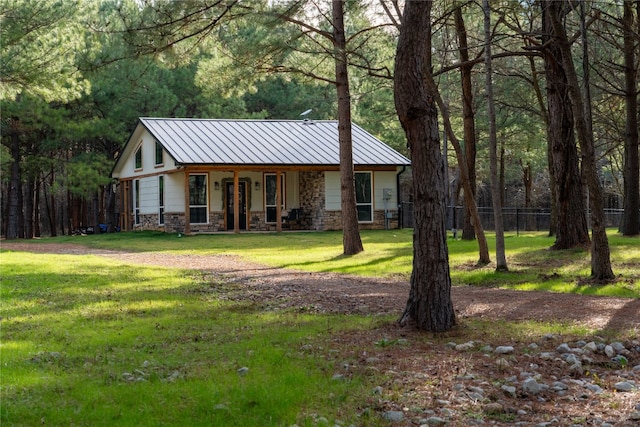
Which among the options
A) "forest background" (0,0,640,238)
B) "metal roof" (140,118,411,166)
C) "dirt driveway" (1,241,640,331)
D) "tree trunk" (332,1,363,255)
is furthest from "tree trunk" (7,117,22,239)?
"dirt driveway" (1,241,640,331)

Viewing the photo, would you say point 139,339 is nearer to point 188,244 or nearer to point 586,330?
point 586,330

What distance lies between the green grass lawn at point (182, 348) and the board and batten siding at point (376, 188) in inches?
632

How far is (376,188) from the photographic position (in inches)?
1177

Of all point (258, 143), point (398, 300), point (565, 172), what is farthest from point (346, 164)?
point (258, 143)

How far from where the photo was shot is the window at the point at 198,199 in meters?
28.4

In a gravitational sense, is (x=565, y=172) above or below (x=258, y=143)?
below

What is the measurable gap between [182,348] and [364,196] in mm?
23555

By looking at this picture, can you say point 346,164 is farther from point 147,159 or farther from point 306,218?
point 147,159

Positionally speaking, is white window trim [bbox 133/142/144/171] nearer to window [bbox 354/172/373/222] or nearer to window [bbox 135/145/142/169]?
window [bbox 135/145/142/169]

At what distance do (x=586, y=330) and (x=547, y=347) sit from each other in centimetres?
96

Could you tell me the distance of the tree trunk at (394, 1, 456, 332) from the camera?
709cm

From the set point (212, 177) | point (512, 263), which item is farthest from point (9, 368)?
point (212, 177)

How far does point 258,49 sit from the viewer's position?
52.6ft

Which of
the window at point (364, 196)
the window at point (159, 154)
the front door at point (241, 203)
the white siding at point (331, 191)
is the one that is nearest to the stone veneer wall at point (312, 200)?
the white siding at point (331, 191)
